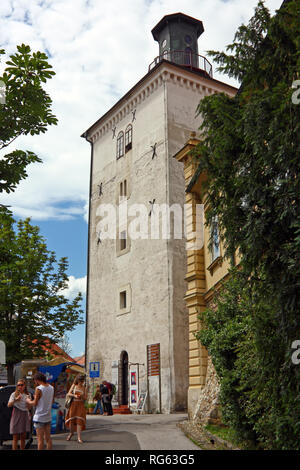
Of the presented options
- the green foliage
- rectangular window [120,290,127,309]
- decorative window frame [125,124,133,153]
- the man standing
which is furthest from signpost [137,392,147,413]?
the man standing

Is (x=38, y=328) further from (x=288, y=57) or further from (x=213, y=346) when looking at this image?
(x=288, y=57)

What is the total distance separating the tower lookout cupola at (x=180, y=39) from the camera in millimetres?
32344

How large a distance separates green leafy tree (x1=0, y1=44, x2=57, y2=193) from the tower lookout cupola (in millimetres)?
21906

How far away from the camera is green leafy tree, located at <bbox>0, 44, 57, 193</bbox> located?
11.8 metres

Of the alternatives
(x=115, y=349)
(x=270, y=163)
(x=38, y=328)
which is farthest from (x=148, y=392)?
(x=270, y=163)

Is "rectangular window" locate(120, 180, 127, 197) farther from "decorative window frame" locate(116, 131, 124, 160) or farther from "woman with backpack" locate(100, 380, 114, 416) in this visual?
"woman with backpack" locate(100, 380, 114, 416)

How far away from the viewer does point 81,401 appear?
11.9 m

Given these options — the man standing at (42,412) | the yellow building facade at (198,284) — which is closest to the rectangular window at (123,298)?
the yellow building facade at (198,284)

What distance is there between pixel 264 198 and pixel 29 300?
1884cm

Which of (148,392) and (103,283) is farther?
(103,283)

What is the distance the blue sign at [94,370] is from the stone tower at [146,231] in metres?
0.30

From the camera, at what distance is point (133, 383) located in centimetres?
2573

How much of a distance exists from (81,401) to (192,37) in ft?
93.1

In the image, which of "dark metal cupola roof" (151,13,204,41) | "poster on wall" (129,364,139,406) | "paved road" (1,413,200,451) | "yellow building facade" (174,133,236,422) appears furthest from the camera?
"dark metal cupola roof" (151,13,204,41)
